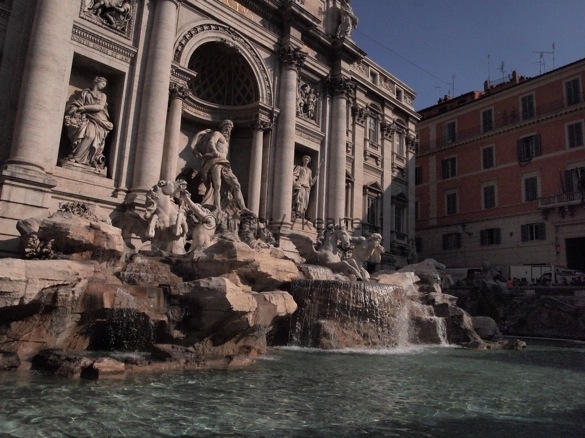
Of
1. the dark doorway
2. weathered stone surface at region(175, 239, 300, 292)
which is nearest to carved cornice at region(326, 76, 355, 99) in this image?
weathered stone surface at region(175, 239, 300, 292)

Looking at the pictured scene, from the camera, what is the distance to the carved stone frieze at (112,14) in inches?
553

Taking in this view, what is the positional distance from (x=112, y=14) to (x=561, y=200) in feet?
79.0

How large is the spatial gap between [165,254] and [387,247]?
1681cm

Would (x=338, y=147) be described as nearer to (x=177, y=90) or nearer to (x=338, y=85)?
(x=338, y=85)

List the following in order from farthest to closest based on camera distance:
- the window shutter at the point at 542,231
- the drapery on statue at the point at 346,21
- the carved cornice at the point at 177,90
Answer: the window shutter at the point at 542,231
the drapery on statue at the point at 346,21
the carved cornice at the point at 177,90

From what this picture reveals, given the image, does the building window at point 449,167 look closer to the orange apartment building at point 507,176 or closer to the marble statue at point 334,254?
the orange apartment building at point 507,176

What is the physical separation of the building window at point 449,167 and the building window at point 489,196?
2881 mm

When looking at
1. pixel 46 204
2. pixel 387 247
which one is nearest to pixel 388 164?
pixel 387 247

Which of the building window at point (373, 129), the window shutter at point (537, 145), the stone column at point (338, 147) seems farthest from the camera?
the window shutter at point (537, 145)

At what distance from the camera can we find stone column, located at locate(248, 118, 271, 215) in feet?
59.8

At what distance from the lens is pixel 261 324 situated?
8266 mm

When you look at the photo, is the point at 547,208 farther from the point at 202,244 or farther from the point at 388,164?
the point at 202,244

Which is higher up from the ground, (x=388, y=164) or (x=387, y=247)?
(x=388, y=164)

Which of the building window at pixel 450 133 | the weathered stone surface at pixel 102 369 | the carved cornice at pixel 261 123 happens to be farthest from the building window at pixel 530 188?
the weathered stone surface at pixel 102 369
